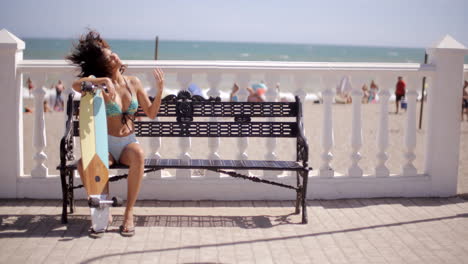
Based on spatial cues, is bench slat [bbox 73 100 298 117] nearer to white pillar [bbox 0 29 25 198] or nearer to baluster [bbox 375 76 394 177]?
baluster [bbox 375 76 394 177]

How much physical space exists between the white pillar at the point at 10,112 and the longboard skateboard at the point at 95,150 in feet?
4.78

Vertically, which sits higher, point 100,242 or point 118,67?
point 118,67

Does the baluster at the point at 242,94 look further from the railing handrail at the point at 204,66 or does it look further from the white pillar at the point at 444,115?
the white pillar at the point at 444,115

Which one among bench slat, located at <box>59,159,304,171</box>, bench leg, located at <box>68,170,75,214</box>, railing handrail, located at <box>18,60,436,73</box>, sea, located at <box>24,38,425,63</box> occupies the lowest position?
bench leg, located at <box>68,170,75,214</box>

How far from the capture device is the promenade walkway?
4.69 m

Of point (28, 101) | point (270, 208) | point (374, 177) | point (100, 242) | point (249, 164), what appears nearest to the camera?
point (100, 242)

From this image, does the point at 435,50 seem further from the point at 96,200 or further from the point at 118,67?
the point at 96,200

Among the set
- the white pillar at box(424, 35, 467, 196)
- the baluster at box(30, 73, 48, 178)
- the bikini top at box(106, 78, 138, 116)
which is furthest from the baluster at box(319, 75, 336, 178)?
the baluster at box(30, 73, 48, 178)

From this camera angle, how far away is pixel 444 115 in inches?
255

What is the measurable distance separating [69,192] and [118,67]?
4.58 ft

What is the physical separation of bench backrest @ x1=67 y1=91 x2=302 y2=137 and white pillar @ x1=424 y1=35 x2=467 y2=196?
5.45 ft

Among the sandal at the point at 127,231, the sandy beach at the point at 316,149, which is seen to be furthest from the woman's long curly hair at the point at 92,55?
the sandy beach at the point at 316,149

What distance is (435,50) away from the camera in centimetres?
644

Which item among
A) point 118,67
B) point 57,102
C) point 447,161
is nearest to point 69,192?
point 118,67
